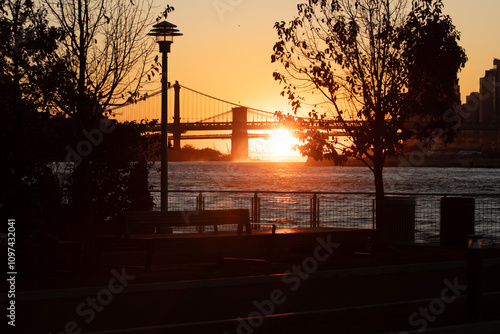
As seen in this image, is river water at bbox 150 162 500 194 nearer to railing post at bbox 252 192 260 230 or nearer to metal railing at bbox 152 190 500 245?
metal railing at bbox 152 190 500 245

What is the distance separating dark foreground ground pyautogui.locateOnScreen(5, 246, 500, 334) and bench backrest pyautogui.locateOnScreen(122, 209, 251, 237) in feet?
2.11

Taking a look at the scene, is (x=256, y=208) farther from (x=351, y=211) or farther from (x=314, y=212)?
(x=351, y=211)

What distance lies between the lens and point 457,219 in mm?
14727

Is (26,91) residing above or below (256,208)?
above

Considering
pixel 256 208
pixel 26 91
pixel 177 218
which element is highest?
pixel 26 91

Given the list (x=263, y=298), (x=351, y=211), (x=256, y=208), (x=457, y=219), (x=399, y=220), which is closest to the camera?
(x=263, y=298)

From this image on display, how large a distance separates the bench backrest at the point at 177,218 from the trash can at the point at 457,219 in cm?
430

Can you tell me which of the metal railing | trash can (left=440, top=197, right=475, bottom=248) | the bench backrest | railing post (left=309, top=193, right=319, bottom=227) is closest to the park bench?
the bench backrest

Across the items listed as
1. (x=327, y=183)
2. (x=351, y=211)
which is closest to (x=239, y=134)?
(x=327, y=183)

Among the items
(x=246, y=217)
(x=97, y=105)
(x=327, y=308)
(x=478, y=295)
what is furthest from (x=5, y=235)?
(x=478, y=295)

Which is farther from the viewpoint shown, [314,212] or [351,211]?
[351,211]

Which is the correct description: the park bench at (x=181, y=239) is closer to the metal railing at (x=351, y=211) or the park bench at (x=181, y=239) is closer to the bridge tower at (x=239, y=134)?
the metal railing at (x=351, y=211)

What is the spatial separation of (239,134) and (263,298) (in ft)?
264

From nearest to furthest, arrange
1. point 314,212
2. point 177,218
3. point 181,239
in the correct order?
1. point 181,239
2. point 177,218
3. point 314,212
